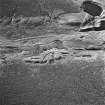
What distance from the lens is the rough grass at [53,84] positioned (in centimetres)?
1320

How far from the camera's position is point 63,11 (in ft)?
68.4

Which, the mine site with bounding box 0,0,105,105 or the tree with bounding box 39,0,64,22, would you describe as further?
the tree with bounding box 39,0,64,22

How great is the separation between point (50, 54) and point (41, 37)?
2.08 metres

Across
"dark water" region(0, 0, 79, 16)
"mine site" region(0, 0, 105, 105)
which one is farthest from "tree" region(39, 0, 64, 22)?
"dark water" region(0, 0, 79, 16)

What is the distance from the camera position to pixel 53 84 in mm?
14516

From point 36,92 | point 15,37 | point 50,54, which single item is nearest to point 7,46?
point 15,37

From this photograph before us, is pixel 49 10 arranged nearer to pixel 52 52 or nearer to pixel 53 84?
pixel 52 52

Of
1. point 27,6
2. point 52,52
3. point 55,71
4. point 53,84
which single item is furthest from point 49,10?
point 53,84

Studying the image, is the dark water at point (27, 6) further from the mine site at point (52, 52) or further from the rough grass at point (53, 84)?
the rough grass at point (53, 84)

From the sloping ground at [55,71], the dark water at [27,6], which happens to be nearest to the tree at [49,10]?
the dark water at [27,6]

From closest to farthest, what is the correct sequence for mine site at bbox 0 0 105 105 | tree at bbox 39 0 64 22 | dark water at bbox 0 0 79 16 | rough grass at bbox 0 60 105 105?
rough grass at bbox 0 60 105 105
mine site at bbox 0 0 105 105
tree at bbox 39 0 64 22
dark water at bbox 0 0 79 16

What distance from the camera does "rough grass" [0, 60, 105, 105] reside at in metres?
13.2

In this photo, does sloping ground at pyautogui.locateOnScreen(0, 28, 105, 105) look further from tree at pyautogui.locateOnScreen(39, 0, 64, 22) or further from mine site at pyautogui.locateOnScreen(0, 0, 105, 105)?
tree at pyautogui.locateOnScreen(39, 0, 64, 22)

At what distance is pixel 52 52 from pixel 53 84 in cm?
286
